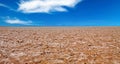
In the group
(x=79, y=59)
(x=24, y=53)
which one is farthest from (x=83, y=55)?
(x=24, y=53)

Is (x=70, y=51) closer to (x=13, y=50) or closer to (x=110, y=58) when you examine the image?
(x=110, y=58)

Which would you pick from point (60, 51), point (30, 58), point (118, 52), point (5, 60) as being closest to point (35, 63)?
point (30, 58)

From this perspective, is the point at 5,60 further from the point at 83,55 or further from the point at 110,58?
the point at 110,58

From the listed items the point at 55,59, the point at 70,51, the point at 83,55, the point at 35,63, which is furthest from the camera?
the point at 70,51

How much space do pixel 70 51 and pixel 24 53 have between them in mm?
2216

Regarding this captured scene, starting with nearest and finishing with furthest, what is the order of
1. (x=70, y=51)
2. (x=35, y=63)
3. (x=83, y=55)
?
(x=35, y=63)
(x=83, y=55)
(x=70, y=51)

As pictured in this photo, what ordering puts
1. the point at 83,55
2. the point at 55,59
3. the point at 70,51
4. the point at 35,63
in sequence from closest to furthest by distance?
1. the point at 35,63
2. the point at 55,59
3. the point at 83,55
4. the point at 70,51

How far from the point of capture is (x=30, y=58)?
8.44 m

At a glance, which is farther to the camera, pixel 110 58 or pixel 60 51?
pixel 60 51

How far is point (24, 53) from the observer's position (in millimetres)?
9336

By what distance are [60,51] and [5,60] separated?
109 inches

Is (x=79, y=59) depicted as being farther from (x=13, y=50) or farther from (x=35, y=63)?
(x=13, y=50)

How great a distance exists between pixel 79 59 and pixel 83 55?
2.49 feet

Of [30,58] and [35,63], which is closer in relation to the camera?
[35,63]
